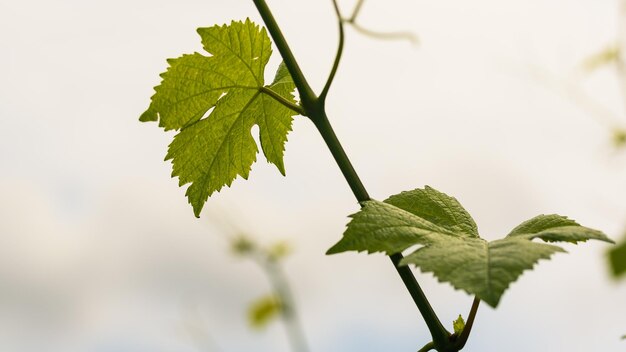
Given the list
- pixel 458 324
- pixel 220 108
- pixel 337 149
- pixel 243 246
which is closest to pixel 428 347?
pixel 458 324

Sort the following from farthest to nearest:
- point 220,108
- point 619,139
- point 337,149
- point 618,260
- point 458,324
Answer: point 619,139 < point 220,108 < point 458,324 < point 337,149 < point 618,260

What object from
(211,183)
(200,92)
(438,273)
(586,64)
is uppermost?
(586,64)

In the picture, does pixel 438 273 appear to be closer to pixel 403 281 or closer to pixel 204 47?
pixel 403 281

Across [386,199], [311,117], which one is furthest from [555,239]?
[311,117]

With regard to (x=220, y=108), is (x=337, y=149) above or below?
below

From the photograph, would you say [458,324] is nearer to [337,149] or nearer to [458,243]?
[458,243]
